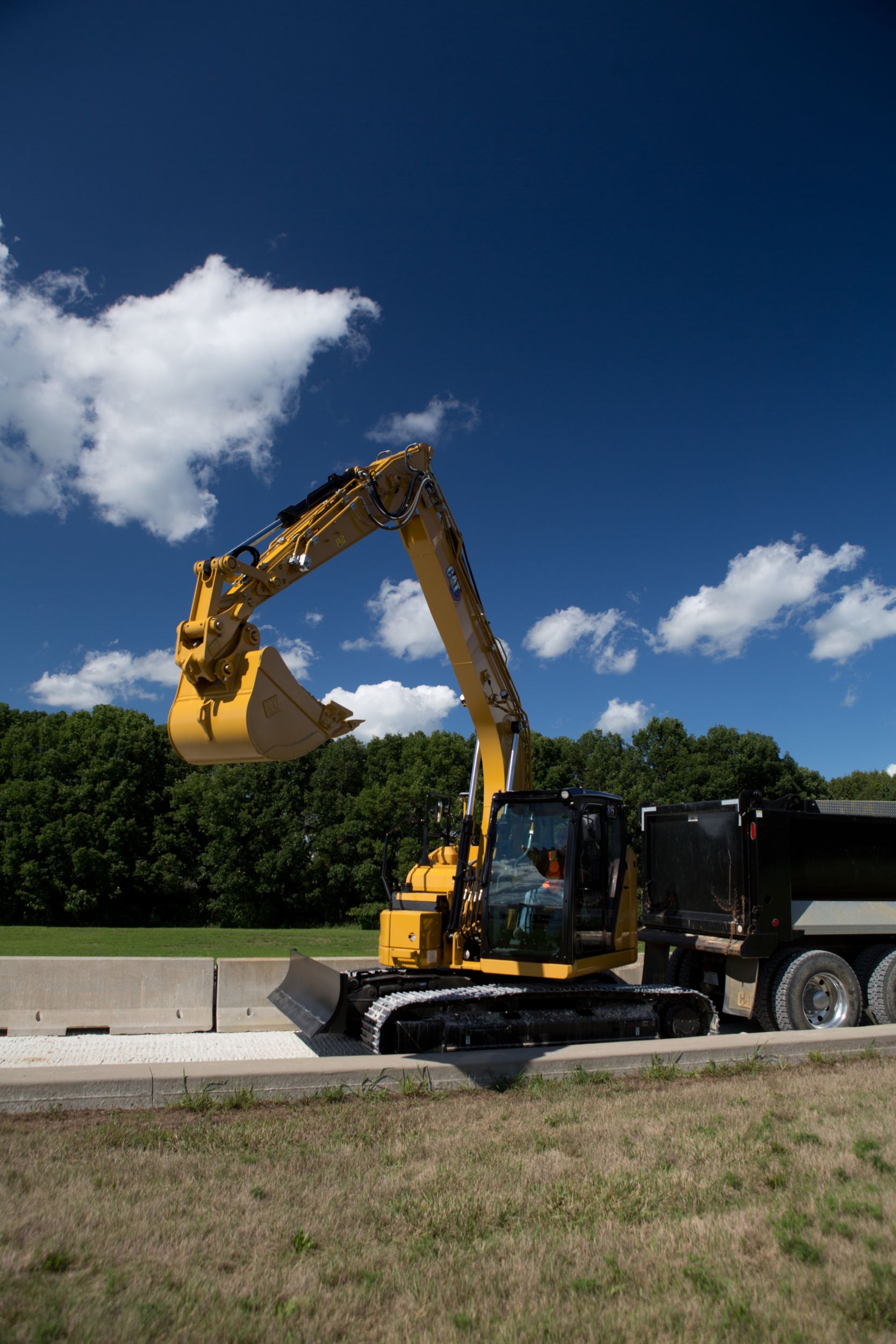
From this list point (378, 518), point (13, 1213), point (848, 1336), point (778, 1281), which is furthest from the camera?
point (378, 518)

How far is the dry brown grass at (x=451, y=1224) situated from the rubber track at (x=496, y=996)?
1.76 metres

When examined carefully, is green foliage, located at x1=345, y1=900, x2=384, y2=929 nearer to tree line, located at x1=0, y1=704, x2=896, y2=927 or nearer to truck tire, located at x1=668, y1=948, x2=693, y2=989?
tree line, located at x1=0, y1=704, x2=896, y2=927

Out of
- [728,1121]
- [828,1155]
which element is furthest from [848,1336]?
[728,1121]

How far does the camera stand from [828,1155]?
4.83m

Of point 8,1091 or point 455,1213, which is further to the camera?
point 8,1091

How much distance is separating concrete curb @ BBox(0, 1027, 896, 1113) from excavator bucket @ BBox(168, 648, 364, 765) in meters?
2.31

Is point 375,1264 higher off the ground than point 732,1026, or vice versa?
point 375,1264

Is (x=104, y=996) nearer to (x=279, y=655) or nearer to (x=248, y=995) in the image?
(x=248, y=995)

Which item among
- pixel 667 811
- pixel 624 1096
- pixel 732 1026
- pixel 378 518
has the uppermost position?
pixel 378 518

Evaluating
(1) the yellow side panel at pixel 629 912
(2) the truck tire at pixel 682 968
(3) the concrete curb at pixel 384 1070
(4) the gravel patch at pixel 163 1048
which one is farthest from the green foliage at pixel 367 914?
(3) the concrete curb at pixel 384 1070

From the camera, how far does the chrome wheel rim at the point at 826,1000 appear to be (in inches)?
370

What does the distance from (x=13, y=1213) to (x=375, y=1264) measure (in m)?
1.69

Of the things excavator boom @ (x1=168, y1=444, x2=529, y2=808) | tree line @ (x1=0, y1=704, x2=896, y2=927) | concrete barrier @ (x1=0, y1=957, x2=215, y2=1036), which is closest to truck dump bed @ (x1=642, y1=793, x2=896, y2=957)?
excavator boom @ (x1=168, y1=444, x2=529, y2=808)

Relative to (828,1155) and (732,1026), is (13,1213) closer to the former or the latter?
(828,1155)
